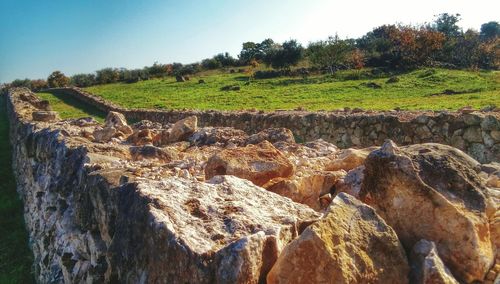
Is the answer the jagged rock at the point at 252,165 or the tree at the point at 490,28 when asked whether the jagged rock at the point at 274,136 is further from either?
the tree at the point at 490,28

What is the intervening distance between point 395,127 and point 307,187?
796 cm

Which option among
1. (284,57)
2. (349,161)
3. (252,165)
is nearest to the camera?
(252,165)

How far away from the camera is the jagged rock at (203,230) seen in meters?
2.68

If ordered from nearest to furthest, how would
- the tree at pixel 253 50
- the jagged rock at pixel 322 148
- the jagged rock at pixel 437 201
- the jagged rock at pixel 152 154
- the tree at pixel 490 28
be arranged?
1. the jagged rock at pixel 437 201
2. the jagged rock at pixel 152 154
3. the jagged rock at pixel 322 148
4. the tree at pixel 253 50
5. the tree at pixel 490 28

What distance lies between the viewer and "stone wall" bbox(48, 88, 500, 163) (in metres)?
9.82

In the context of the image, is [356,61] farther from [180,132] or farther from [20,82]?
[20,82]

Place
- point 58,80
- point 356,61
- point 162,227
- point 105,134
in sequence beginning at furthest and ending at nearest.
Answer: point 58,80
point 356,61
point 105,134
point 162,227

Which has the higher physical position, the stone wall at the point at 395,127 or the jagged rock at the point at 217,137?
the jagged rock at the point at 217,137

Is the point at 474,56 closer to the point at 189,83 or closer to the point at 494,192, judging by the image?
the point at 189,83

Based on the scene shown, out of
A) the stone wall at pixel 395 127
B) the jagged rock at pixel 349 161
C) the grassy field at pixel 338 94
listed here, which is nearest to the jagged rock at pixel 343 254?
the jagged rock at pixel 349 161

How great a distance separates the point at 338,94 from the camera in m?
28.5

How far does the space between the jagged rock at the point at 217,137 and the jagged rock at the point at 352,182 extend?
10.2 feet

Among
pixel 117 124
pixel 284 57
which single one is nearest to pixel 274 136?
pixel 117 124

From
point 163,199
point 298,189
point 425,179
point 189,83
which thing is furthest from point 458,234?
point 189,83
